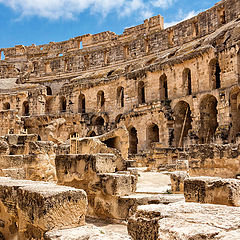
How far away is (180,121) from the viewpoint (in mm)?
19656

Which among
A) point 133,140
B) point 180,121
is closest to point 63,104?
point 133,140

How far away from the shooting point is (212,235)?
7.64 feet

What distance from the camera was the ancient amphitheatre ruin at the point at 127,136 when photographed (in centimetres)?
310

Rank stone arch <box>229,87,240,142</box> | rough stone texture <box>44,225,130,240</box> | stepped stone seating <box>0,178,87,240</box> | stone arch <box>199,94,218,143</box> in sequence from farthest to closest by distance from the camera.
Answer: stone arch <box>199,94,218,143</box>, stone arch <box>229,87,240,142</box>, stepped stone seating <box>0,178,87,240</box>, rough stone texture <box>44,225,130,240</box>

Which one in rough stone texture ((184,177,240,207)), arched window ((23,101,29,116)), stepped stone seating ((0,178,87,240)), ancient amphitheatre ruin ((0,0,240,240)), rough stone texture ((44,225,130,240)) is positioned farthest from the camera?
arched window ((23,101,29,116))

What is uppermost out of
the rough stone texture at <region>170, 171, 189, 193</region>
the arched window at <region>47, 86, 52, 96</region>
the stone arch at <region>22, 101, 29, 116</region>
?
the arched window at <region>47, 86, 52, 96</region>

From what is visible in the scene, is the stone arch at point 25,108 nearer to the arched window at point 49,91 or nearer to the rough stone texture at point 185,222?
the arched window at point 49,91

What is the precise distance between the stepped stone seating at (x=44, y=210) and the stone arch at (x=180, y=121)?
53.4 feet

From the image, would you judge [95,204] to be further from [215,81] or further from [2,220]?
[215,81]

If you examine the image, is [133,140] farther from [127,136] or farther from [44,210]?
[44,210]

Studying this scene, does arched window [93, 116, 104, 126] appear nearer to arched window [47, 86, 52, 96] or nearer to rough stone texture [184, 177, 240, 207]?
arched window [47, 86, 52, 96]

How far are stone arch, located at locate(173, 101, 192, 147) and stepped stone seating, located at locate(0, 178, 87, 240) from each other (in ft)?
53.4

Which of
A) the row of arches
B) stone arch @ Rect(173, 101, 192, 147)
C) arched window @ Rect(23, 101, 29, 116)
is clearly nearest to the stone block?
the row of arches

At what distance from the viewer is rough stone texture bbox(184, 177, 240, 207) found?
12.1 feet
